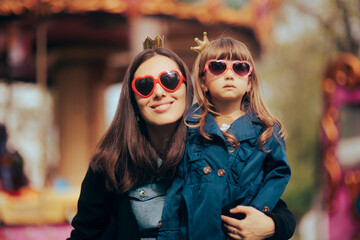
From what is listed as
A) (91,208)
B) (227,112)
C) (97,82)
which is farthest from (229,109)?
(97,82)

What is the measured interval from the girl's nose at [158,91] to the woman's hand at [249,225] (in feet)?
1.65

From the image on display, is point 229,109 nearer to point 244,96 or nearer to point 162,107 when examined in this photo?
point 244,96

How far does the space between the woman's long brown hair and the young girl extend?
5 cm

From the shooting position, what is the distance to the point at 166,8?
22.1 ft

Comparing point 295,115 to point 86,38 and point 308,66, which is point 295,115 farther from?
point 86,38

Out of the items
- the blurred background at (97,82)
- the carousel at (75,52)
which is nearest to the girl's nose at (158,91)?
the blurred background at (97,82)

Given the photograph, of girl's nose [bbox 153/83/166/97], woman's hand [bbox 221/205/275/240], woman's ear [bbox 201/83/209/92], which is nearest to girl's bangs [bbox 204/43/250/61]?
woman's ear [bbox 201/83/209/92]

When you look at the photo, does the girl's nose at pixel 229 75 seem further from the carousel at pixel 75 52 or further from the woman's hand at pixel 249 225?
the carousel at pixel 75 52

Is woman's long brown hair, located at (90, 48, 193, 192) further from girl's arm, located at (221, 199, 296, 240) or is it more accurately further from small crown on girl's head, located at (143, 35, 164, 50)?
girl's arm, located at (221, 199, 296, 240)

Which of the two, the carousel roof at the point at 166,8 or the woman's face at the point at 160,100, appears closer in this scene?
the woman's face at the point at 160,100

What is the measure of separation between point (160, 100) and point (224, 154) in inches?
12.7

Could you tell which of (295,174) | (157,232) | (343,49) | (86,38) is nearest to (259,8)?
(86,38)

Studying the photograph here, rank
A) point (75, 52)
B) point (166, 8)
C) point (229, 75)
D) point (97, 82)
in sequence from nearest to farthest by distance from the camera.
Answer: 1. point (229, 75)
2. point (166, 8)
3. point (75, 52)
4. point (97, 82)

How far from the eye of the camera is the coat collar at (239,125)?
1.77m
